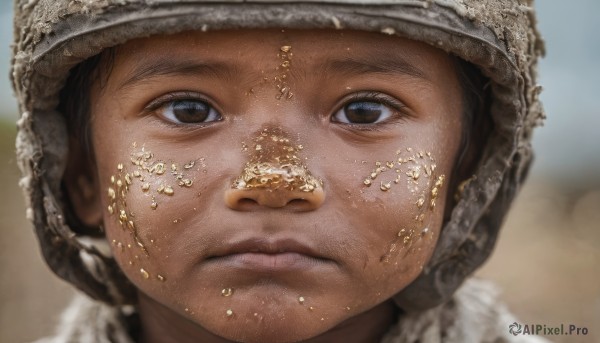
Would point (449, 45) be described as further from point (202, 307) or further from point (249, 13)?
point (202, 307)

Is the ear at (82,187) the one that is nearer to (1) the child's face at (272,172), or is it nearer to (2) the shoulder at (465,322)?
(1) the child's face at (272,172)

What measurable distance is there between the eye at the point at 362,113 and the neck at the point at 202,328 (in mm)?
531

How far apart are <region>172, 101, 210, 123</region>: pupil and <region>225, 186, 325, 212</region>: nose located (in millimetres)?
208

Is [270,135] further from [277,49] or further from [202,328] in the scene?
[202,328]

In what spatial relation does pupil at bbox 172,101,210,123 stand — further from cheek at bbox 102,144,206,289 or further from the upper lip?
the upper lip

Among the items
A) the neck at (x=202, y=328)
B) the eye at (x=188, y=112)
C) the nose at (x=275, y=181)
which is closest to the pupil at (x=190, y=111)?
the eye at (x=188, y=112)

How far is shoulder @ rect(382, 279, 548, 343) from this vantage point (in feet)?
6.88

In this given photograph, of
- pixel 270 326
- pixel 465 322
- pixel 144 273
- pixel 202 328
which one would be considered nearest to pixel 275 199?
pixel 270 326

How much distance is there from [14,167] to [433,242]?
3.80 feet

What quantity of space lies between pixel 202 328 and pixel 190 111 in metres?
0.55

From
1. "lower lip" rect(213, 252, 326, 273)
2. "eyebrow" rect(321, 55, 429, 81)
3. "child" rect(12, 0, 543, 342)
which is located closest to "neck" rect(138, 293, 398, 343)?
"child" rect(12, 0, 543, 342)

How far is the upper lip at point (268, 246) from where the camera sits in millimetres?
1568

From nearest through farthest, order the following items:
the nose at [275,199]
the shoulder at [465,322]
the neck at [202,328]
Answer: the nose at [275,199] → the neck at [202,328] → the shoulder at [465,322]

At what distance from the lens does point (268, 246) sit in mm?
1567
